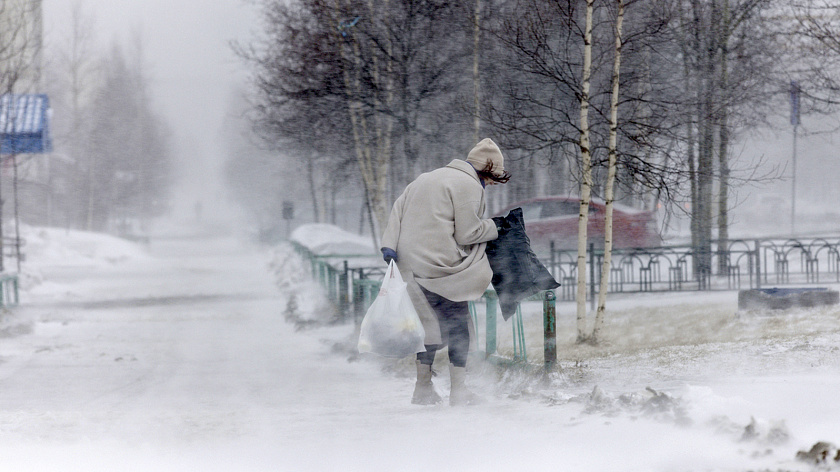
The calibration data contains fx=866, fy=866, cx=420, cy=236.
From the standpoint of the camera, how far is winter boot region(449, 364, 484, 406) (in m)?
5.44

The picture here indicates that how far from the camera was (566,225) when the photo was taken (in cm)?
1748

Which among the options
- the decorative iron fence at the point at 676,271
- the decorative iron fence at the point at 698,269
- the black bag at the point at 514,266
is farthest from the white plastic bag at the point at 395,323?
the decorative iron fence at the point at 698,269

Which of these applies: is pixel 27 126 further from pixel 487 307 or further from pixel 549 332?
pixel 549 332

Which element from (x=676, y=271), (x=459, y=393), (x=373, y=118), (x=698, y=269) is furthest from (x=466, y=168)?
(x=373, y=118)

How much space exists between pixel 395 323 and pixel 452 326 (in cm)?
43

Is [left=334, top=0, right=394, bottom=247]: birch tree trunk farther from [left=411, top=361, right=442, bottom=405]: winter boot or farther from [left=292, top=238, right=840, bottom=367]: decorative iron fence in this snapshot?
[left=411, top=361, right=442, bottom=405]: winter boot

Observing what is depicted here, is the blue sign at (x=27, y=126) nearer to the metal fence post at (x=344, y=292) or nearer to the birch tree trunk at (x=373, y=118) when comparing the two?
the birch tree trunk at (x=373, y=118)

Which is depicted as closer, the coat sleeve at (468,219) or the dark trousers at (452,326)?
the coat sleeve at (468,219)

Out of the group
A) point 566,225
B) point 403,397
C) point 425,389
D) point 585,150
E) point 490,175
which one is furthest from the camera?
point 566,225

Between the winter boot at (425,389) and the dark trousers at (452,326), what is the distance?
0.25 ft

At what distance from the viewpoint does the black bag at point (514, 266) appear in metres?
5.25

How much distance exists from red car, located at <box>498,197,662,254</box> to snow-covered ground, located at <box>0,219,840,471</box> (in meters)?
4.29

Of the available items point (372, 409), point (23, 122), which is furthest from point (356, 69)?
point (23, 122)

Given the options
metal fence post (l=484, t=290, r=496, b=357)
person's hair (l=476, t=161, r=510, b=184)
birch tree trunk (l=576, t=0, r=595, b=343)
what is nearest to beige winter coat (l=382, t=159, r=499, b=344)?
person's hair (l=476, t=161, r=510, b=184)
